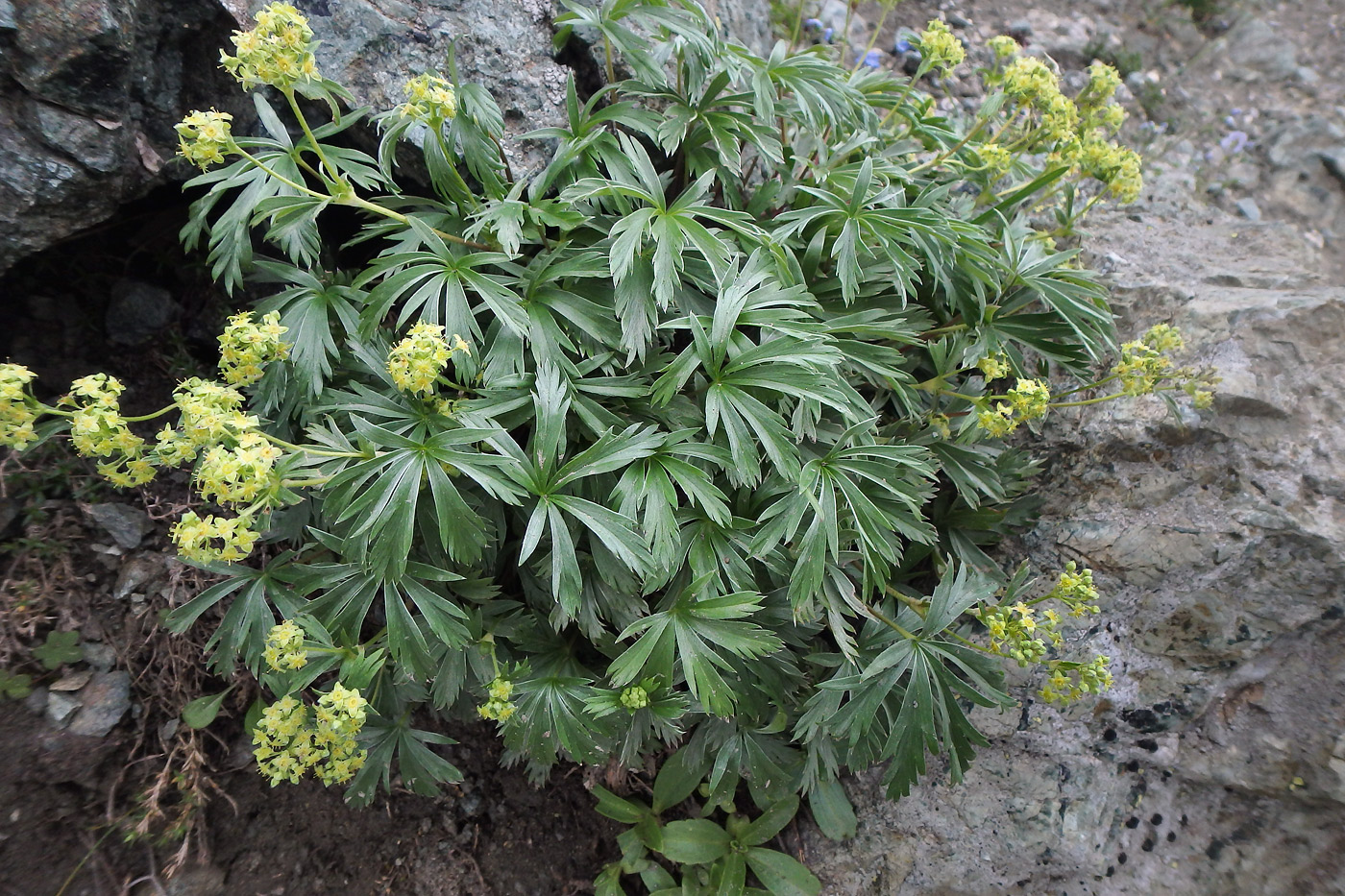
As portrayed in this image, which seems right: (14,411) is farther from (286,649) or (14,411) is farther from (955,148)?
(955,148)

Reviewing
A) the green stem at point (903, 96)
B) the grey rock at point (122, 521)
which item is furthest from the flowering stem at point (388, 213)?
the green stem at point (903, 96)

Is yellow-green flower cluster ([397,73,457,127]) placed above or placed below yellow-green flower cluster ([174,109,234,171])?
above

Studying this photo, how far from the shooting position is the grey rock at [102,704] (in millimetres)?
2789

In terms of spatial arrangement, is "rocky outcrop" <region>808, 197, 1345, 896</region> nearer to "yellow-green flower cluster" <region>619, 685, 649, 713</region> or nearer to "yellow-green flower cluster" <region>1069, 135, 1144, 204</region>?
"yellow-green flower cluster" <region>1069, 135, 1144, 204</region>

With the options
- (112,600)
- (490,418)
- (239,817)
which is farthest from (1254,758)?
(112,600)

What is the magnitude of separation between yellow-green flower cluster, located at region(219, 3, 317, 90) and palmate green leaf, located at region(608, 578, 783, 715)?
1817 mm

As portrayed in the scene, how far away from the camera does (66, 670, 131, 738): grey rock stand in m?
2.79

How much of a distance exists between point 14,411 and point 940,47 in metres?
3.29

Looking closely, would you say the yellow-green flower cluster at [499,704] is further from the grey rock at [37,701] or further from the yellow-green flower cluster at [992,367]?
the yellow-green flower cluster at [992,367]

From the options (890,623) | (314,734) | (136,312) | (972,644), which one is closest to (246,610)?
(314,734)

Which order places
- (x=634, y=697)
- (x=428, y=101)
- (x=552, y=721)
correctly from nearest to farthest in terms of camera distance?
1. (x=428, y=101)
2. (x=634, y=697)
3. (x=552, y=721)

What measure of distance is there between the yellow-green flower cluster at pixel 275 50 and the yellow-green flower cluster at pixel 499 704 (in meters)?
1.79

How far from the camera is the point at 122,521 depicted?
9.86 feet

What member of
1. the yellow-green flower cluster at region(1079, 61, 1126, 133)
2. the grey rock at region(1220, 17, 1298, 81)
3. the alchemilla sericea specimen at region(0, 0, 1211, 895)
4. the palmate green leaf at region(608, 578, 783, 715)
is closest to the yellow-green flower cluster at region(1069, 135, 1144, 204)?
the alchemilla sericea specimen at region(0, 0, 1211, 895)
